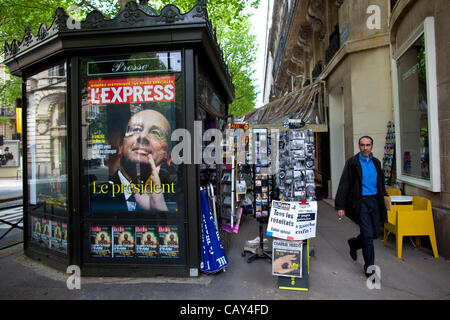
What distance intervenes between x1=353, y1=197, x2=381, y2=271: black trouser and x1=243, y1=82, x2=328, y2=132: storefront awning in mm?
5735

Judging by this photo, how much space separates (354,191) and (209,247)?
2235mm

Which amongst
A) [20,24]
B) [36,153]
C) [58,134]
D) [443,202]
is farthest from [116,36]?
[20,24]

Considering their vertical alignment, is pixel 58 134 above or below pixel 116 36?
below

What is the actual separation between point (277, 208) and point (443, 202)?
302cm

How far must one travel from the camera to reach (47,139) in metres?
4.90

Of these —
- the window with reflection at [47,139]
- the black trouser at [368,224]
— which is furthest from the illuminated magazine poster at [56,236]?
the black trouser at [368,224]

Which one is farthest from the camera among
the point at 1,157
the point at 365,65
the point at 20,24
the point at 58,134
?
the point at 1,157

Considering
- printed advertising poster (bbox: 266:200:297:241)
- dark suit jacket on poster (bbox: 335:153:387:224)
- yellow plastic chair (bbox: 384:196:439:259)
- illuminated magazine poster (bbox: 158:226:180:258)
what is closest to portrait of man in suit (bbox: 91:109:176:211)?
illuminated magazine poster (bbox: 158:226:180:258)

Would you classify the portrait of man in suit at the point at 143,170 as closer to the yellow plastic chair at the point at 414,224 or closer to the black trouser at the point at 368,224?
the black trouser at the point at 368,224

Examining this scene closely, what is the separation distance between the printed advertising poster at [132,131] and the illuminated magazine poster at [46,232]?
3.50 ft

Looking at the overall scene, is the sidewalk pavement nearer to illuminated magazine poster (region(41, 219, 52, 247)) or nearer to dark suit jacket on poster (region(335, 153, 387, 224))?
illuminated magazine poster (region(41, 219, 52, 247))

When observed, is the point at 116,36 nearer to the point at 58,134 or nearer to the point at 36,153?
the point at 58,134

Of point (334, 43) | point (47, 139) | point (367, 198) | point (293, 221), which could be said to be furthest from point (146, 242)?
point (334, 43)

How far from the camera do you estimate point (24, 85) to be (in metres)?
5.31
